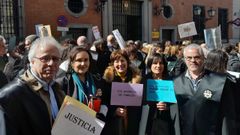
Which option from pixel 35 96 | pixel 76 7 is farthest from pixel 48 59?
pixel 76 7

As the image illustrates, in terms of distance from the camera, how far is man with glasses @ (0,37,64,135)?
2605 mm

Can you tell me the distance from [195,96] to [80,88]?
1187 millimetres

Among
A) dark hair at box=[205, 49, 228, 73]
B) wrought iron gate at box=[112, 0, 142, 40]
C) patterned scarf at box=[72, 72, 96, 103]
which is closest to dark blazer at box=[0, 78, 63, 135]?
patterned scarf at box=[72, 72, 96, 103]

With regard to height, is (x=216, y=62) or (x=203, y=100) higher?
(x=216, y=62)

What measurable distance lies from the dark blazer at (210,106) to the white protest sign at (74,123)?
1431mm

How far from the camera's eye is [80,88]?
416cm

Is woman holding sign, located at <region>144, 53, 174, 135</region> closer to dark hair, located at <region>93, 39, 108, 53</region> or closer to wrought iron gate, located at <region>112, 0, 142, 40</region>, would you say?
dark hair, located at <region>93, 39, 108, 53</region>

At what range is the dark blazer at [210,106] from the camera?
4199 millimetres

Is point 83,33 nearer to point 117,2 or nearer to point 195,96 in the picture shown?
point 117,2

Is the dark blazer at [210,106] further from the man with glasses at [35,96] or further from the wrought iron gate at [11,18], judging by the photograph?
the wrought iron gate at [11,18]

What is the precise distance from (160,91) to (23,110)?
7.06 feet

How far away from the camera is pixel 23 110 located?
2639mm

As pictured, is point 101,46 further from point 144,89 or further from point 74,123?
point 74,123

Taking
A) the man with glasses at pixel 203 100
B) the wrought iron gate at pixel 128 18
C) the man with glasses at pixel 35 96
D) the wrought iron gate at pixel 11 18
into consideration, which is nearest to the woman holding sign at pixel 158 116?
the man with glasses at pixel 203 100
